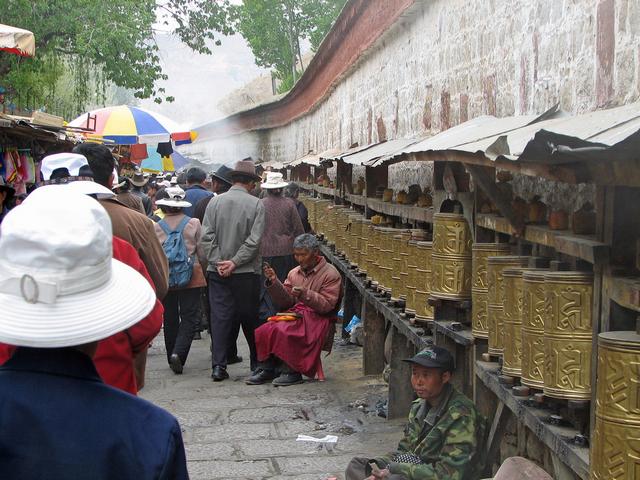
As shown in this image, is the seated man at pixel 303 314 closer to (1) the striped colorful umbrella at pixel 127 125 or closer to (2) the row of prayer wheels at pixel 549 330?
(2) the row of prayer wheels at pixel 549 330

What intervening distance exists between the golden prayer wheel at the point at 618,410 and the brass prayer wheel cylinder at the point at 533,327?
66 cm

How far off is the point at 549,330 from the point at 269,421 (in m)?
3.74

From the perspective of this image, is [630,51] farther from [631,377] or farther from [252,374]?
[252,374]

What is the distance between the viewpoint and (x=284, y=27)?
37.0 m

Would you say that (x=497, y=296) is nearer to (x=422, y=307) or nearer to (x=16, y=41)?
(x=422, y=307)

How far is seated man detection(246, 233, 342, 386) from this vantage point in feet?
25.5

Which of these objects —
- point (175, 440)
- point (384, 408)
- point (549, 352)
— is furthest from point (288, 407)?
point (175, 440)

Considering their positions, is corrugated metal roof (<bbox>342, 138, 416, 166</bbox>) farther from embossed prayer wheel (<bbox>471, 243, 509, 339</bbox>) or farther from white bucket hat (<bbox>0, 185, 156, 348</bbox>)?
white bucket hat (<bbox>0, 185, 156, 348</bbox>)

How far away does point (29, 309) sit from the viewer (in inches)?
68.3

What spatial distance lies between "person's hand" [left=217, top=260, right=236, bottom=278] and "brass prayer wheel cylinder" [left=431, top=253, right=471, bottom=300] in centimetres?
319

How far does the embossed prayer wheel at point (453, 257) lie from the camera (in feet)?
16.8

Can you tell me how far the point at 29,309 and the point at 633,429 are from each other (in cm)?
177

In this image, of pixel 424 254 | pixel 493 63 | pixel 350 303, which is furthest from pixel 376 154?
pixel 350 303

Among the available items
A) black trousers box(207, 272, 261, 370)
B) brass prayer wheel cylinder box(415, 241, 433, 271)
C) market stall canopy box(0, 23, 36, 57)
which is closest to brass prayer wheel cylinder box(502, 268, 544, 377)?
brass prayer wheel cylinder box(415, 241, 433, 271)
